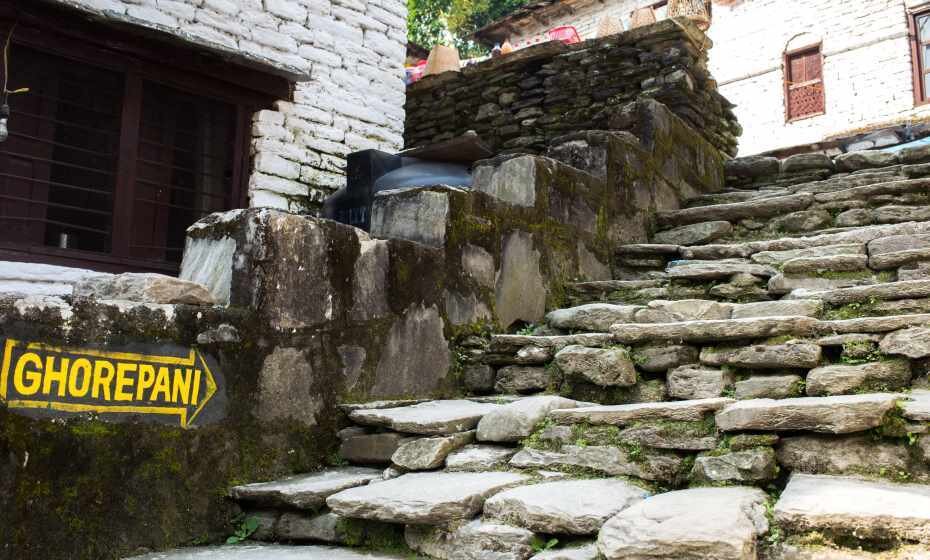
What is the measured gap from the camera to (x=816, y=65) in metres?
14.2

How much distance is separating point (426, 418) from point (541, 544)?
82 centimetres

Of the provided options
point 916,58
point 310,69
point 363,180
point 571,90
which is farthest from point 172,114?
point 916,58

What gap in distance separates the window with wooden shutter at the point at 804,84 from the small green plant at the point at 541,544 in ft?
46.1

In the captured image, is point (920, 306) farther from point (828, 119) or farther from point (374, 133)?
point (828, 119)

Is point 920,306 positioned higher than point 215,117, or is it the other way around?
point 215,117

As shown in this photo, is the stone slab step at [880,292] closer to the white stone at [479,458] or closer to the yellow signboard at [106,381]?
the white stone at [479,458]

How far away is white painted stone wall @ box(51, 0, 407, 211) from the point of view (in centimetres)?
563

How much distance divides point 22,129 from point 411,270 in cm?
395

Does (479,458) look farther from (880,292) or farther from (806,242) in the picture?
(806,242)

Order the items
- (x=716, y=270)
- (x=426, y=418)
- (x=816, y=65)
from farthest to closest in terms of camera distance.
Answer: (x=816, y=65) < (x=716, y=270) < (x=426, y=418)

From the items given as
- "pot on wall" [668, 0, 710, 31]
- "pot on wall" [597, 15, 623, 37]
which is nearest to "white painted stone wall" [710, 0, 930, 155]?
"pot on wall" [668, 0, 710, 31]

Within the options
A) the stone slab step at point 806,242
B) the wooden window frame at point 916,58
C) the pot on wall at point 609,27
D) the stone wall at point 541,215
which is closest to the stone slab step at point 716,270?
the stone slab step at point 806,242

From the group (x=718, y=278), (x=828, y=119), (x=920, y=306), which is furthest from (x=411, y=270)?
(x=828, y=119)

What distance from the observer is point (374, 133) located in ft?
22.0
